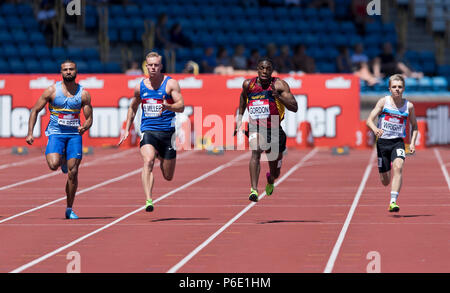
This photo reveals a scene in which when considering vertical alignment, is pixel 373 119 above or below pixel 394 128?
above

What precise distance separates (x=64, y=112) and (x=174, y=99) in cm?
144

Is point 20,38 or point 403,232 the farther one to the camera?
point 20,38

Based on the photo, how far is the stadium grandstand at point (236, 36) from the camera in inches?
1208

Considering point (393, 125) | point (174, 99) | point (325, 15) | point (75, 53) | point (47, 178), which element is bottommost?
point (47, 178)

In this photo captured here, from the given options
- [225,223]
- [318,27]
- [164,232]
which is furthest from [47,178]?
[318,27]

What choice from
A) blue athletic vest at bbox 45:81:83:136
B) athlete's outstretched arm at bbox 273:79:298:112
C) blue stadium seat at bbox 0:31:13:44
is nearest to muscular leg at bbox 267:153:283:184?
athlete's outstretched arm at bbox 273:79:298:112

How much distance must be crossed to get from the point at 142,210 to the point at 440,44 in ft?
68.8

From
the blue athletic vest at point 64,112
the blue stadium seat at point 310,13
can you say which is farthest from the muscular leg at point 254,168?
the blue stadium seat at point 310,13

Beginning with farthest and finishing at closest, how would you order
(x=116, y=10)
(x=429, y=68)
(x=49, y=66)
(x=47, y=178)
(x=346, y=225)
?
1. (x=429, y=68)
2. (x=116, y=10)
3. (x=49, y=66)
4. (x=47, y=178)
5. (x=346, y=225)

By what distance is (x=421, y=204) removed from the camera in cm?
1622

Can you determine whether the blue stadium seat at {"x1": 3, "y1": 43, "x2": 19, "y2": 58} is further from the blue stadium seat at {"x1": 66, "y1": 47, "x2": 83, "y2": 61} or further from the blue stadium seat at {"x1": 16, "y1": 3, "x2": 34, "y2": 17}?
the blue stadium seat at {"x1": 16, "y1": 3, "x2": 34, "y2": 17}

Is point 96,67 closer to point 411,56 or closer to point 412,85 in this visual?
point 412,85

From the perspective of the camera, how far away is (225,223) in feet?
46.3

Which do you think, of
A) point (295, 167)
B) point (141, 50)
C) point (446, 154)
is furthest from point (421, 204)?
point (141, 50)
